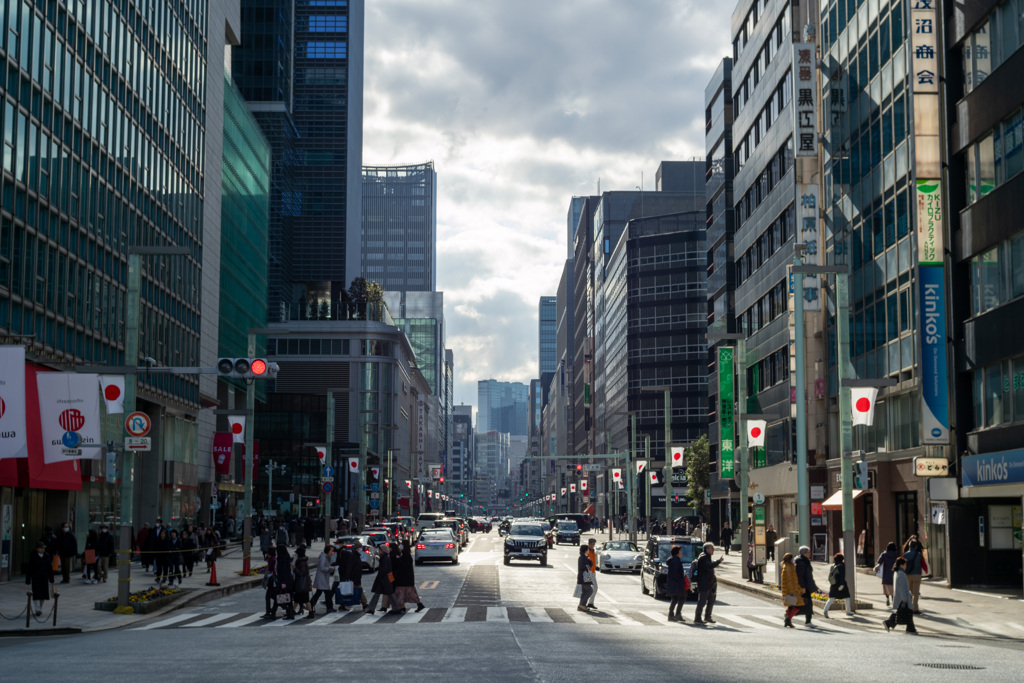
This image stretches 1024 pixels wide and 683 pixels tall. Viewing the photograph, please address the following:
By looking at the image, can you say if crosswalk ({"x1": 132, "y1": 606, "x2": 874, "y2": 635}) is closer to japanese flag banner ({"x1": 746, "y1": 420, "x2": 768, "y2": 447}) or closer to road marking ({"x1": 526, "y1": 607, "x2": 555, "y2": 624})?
road marking ({"x1": 526, "y1": 607, "x2": 555, "y2": 624})

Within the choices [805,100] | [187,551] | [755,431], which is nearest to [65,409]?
[187,551]

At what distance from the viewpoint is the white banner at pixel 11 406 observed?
29344 mm

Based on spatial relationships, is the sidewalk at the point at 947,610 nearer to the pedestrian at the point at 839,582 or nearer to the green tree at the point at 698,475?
the pedestrian at the point at 839,582

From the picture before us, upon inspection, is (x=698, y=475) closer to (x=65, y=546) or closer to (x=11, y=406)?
(x=65, y=546)

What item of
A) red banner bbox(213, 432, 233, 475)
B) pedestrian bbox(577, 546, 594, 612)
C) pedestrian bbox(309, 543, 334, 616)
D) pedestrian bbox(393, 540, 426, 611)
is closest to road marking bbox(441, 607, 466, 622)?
pedestrian bbox(393, 540, 426, 611)

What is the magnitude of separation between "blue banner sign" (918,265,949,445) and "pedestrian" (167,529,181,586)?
79.9ft

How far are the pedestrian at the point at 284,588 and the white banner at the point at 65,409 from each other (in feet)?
33.5

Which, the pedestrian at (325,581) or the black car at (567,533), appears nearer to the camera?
the pedestrian at (325,581)

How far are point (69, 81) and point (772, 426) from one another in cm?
3890

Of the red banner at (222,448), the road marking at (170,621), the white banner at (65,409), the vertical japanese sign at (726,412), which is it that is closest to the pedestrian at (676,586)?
the road marking at (170,621)

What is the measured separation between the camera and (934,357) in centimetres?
3688

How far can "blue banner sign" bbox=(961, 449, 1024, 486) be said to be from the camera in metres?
31.8

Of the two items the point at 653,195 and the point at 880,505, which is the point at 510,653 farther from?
the point at 653,195

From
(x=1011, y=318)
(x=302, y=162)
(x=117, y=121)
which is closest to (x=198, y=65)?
(x=117, y=121)
